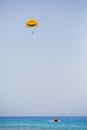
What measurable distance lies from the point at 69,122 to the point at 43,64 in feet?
6.00

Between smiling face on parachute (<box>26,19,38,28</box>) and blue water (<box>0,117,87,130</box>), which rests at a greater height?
smiling face on parachute (<box>26,19,38,28</box>)

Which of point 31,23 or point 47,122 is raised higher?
point 31,23

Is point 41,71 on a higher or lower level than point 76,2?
lower

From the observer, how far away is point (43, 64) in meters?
6.43

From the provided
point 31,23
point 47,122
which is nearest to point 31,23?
point 31,23

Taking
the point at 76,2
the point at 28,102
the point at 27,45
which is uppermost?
the point at 76,2

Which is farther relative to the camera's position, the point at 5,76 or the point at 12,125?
the point at 12,125

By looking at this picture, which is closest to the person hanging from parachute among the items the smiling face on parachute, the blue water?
the smiling face on parachute

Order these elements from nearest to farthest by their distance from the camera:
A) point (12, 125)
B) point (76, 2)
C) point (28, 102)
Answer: point (76, 2), point (28, 102), point (12, 125)

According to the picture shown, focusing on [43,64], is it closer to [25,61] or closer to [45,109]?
[25,61]

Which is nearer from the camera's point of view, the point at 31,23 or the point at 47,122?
the point at 31,23

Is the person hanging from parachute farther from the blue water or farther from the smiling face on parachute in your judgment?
the blue water

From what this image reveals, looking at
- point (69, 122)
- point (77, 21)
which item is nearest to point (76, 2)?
point (77, 21)

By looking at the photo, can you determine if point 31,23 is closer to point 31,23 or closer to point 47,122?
point 31,23
